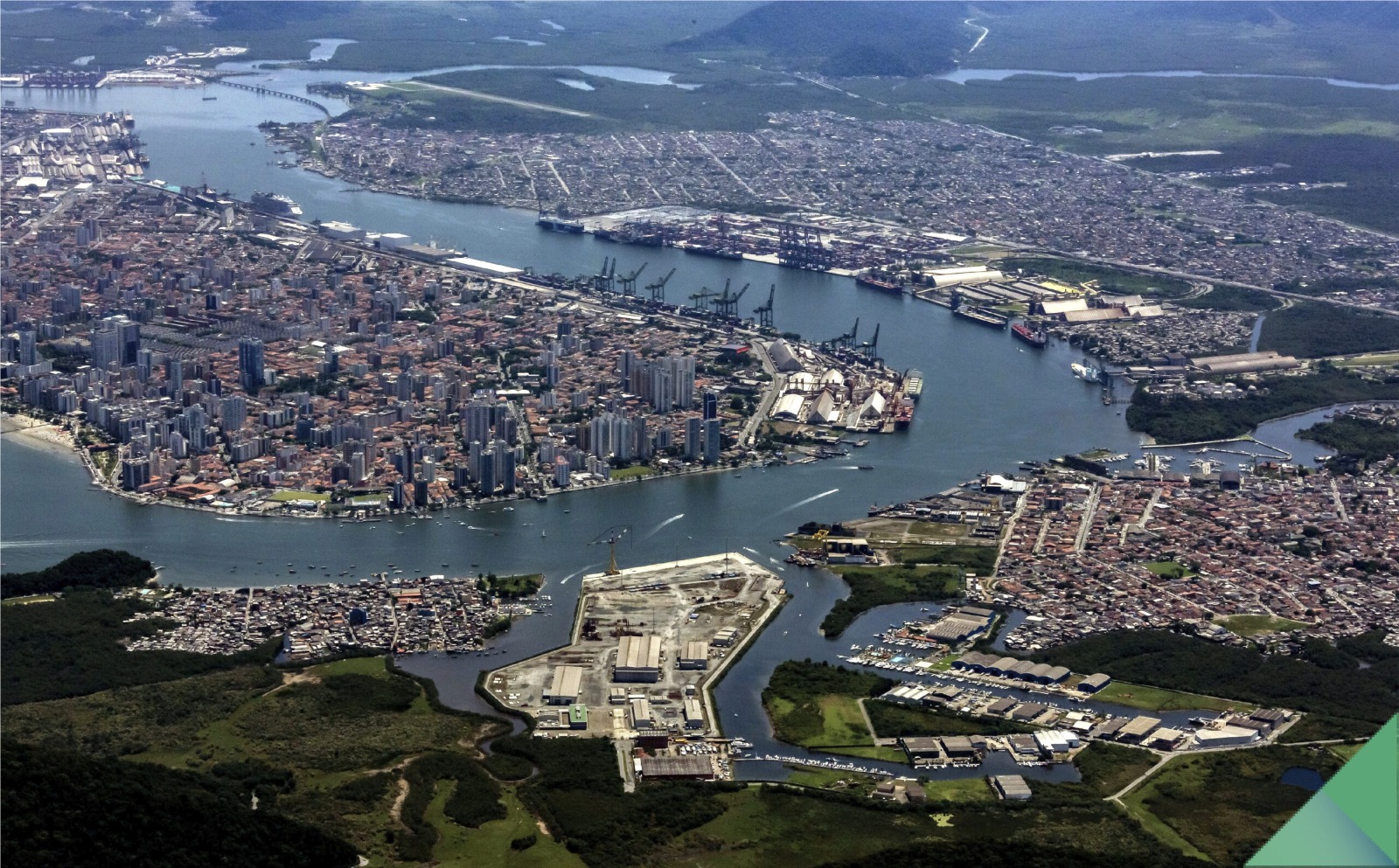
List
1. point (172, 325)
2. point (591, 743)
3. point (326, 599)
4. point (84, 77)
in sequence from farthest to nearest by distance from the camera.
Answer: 1. point (84, 77)
2. point (172, 325)
3. point (326, 599)
4. point (591, 743)

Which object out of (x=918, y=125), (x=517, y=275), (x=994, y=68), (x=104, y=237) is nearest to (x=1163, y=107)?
(x=918, y=125)

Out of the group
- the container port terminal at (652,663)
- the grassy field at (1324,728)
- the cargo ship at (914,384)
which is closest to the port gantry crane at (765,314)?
the cargo ship at (914,384)

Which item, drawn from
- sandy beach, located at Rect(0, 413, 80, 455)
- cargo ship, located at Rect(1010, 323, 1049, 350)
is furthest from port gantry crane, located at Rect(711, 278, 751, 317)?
sandy beach, located at Rect(0, 413, 80, 455)

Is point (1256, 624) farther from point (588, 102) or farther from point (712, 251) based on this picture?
point (588, 102)

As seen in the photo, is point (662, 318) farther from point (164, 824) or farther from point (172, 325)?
point (164, 824)

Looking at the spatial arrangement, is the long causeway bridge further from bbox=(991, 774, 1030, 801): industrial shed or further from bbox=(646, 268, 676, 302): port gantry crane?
bbox=(991, 774, 1030, 801): industrial shed

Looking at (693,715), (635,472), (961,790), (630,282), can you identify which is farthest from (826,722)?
(630,282)
